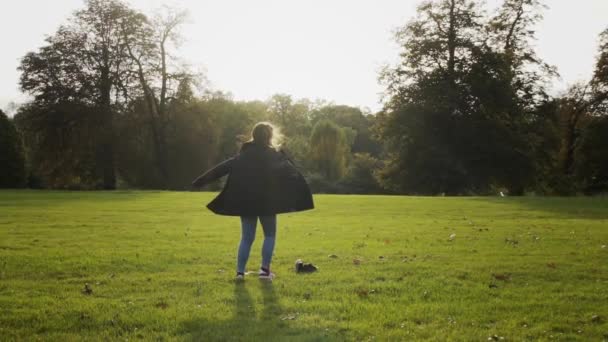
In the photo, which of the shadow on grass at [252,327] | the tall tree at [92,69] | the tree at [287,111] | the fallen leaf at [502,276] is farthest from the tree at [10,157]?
the fallen leaf at [502,276]

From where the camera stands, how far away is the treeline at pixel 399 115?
5003 centimetres

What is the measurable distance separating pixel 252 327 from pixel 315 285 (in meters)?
2.65

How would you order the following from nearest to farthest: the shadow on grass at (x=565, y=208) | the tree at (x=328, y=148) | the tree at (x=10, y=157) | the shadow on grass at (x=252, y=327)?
the shadow on grass at (x=252, y=327) → the shadow on grass at (x=565, y=208) → the tree at (x=10, y=157) → the tree at (x=328, y=148)

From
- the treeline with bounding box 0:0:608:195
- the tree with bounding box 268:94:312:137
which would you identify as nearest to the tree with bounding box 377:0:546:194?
the treeline with bounding box 0:0:608:195

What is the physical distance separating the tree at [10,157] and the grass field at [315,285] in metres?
45.4

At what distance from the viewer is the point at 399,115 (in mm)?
51375

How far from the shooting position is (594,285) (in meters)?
9.51

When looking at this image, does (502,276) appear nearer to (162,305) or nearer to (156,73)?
(162,305)

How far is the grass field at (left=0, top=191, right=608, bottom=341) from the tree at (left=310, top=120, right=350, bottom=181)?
2196 inches

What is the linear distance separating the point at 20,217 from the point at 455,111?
3830 cm

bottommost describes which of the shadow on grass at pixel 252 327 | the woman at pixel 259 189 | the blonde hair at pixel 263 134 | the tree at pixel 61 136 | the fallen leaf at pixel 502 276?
the shadow on grass at pixel 252 327

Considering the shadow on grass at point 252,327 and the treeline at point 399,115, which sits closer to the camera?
the shadow on grass at point 252,327

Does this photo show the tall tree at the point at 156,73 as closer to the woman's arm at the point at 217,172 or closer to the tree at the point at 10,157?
the tree at the point at 10,157

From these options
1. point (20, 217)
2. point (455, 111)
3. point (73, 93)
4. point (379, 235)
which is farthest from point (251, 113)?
point (379, 235)
